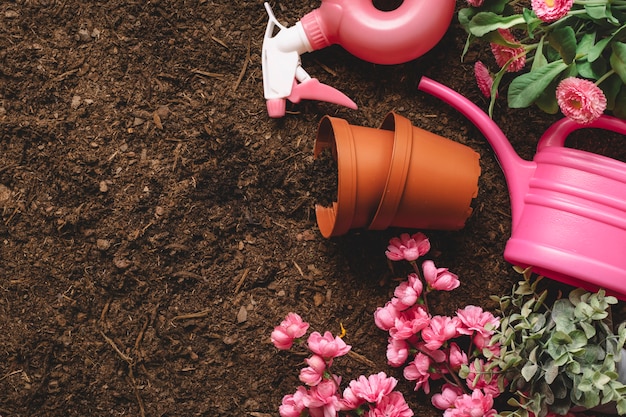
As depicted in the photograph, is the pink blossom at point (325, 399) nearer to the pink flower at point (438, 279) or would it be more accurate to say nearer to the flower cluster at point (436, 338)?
the flower cluster at point (436, 338)

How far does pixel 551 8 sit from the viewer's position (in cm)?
98

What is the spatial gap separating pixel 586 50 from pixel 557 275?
40cm

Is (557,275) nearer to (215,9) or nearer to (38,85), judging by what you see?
(215,9)

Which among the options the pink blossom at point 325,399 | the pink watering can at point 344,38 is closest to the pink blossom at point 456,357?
the pink blossom at point 325,399

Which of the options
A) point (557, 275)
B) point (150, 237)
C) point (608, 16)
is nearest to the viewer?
point (608, 16)

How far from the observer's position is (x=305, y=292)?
50.1 inches

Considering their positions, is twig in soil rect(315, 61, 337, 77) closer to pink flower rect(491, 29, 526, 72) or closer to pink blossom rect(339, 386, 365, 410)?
pink flower rect(491, 29, 526, 72)

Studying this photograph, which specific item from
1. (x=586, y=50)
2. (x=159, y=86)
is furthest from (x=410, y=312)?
(x=159, y=86)

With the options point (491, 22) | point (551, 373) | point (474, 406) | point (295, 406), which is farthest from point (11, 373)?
point (491, 22)

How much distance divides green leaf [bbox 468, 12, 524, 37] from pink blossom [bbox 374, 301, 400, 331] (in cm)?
53

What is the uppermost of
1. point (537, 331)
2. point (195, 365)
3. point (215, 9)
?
point (215, 9)

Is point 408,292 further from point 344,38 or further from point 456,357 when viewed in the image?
point 344,38

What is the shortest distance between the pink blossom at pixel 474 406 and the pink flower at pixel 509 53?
59 centimetres

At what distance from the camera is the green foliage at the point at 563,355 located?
39.9 inches
